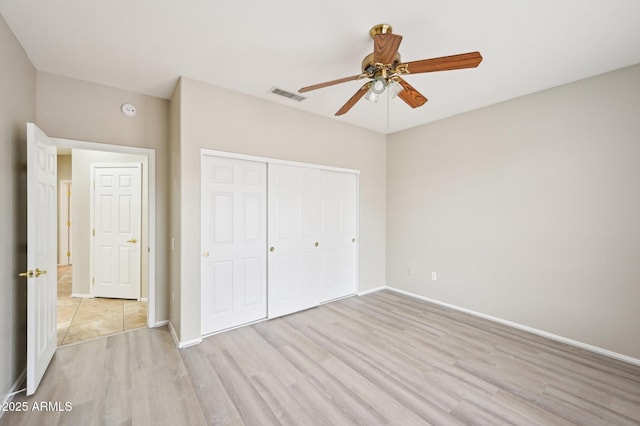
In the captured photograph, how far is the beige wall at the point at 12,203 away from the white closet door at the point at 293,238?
221 cm

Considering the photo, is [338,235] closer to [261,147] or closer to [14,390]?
[261,147]

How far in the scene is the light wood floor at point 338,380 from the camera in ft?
6.19

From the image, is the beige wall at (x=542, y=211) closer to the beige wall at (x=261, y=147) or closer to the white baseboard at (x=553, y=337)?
the white baseboard at (x=553, y=337)

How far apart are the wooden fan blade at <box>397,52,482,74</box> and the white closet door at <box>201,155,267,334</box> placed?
210 centimetres

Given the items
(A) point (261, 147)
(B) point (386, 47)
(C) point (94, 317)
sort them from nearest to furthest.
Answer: (B) point (386, 47), (A) point (261, 147), (C) point (94, 317)

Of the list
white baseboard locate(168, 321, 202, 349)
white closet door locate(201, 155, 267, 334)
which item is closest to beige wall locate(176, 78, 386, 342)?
white baseboard locate(168, 321, 202, 349)

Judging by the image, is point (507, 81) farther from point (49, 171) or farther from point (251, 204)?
point (49, 171)

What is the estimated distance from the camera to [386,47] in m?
1.83

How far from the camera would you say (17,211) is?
86.0 inches

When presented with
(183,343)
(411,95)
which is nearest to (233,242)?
(183,343)

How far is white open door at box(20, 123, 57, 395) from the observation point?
6.61ft

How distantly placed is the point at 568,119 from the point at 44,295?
5337 millimetres

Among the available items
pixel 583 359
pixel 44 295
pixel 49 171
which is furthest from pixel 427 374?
pixel 49 171

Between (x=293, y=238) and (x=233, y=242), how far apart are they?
84cm
